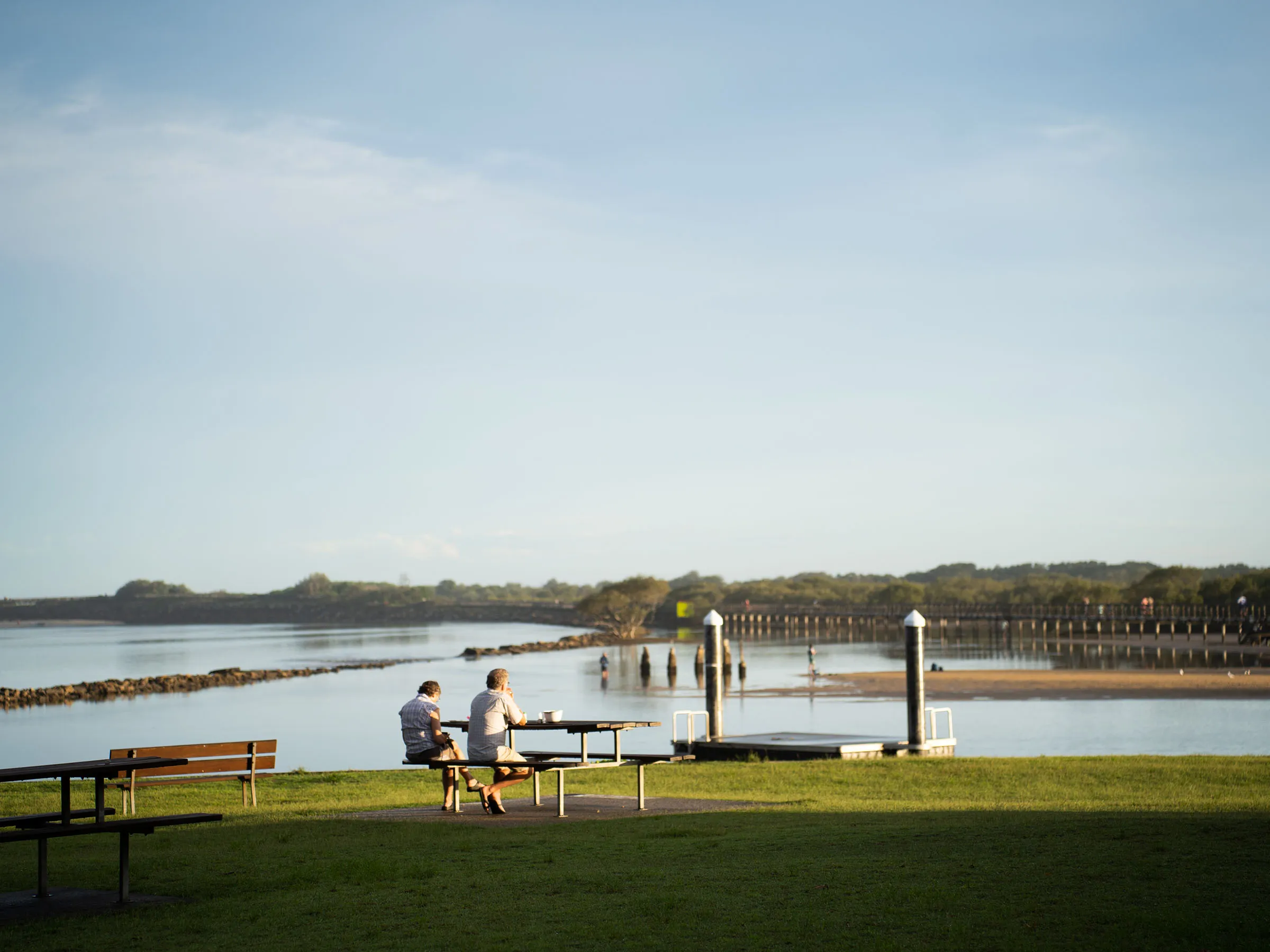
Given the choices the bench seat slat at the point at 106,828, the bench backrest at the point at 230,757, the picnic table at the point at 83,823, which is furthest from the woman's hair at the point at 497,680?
the bench seat slat at the point at 106,828

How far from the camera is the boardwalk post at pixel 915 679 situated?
63.3 ft

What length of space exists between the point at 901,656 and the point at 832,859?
7264cm

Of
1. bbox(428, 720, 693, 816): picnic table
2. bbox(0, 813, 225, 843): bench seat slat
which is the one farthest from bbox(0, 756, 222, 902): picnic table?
bbox(428, 720, 693, 816): picnic table

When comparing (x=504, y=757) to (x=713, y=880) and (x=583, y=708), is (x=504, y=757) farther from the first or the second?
(x=583, y=708)

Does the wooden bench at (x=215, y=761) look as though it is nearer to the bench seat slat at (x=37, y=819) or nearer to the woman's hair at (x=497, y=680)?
the woman's hair at (x=497, y=680)

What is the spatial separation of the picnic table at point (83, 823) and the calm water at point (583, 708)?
729 inches

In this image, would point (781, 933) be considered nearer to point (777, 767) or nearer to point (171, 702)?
point (777, 767)

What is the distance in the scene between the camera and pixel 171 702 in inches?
2156

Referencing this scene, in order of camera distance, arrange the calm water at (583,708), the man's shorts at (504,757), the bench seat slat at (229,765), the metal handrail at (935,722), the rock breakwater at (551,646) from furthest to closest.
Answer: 1. the rock breakwater at (551,646)
2. the calm water at (583,708)
3. the metal handrail at (935,722)
4. the bench seat slat at (229,765)
5. the man's shorts at (504,757)

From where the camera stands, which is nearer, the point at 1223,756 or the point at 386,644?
the point at 1223,756

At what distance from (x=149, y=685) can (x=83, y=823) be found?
59.9 metres

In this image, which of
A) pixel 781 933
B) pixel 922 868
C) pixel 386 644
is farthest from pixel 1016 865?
pixel 386 644

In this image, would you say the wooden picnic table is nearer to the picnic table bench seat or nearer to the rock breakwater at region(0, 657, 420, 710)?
the picnic table bench seat

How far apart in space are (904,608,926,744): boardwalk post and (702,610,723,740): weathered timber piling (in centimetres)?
329
